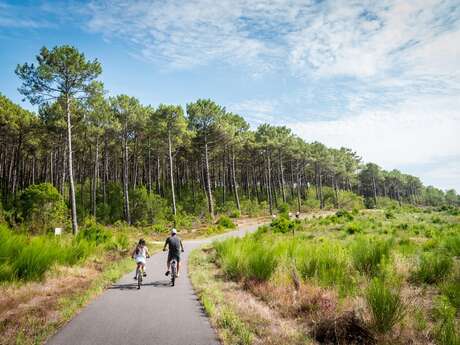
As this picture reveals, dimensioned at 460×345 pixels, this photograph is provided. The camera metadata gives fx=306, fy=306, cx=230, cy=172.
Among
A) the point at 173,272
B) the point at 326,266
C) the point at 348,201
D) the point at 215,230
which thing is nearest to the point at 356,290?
the point at 326,266

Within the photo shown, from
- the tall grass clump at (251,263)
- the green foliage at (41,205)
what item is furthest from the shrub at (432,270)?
the green foliage at (41,205)

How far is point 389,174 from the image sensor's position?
127 m

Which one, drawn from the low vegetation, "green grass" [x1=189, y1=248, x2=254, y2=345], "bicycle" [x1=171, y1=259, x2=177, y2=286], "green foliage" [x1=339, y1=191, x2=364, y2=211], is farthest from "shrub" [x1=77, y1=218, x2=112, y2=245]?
"green foliage" [x1=339, y1=191, x2=364, y2=211]

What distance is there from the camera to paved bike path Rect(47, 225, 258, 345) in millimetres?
5777

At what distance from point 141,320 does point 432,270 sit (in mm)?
8399

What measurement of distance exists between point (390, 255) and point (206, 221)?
30.2 meters

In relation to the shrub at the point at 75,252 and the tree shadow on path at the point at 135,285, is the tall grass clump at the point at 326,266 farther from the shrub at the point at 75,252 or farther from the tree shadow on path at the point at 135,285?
the shrub at the point at 75,252

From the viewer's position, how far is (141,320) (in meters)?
6.91

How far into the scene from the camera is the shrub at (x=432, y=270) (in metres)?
9.12

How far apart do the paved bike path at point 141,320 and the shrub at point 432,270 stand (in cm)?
668

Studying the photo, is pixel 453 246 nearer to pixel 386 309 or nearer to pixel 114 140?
pixel 386 309

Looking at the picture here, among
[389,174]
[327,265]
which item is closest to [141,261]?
Answer: [327,265]

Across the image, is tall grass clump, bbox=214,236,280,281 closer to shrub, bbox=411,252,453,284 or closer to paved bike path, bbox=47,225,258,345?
paved bike path, bbox=47,225,258,345

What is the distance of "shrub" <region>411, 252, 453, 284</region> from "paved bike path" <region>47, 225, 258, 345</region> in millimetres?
6676
